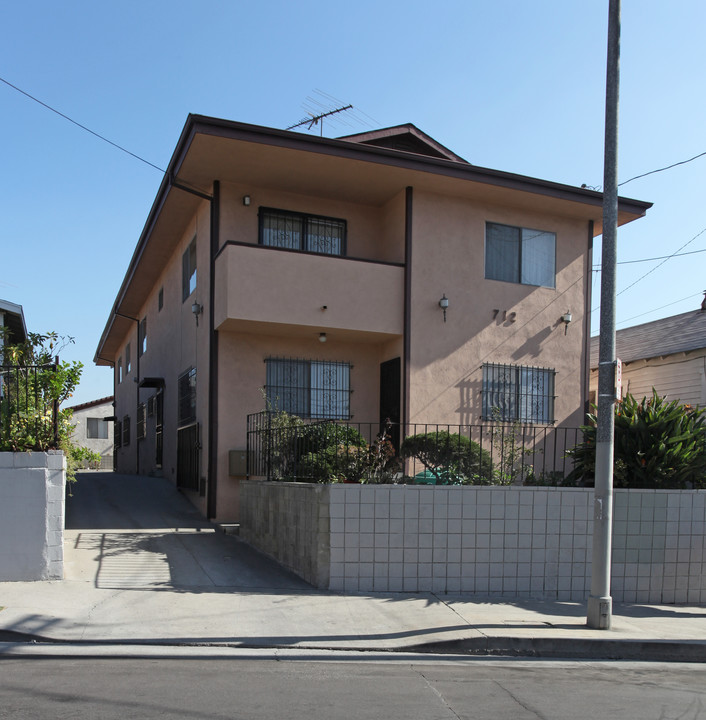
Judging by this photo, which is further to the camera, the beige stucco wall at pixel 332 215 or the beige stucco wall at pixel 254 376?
the beige stucco wall at pixel 332 215

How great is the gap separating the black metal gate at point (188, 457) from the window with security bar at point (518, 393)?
5.62m

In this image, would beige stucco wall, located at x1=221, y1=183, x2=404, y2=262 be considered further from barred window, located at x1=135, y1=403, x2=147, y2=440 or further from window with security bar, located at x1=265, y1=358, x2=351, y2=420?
barred window, located at x1=135, y1=403, x2=147, y2=440

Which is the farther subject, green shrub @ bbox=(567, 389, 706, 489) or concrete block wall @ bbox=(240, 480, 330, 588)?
green shrub @ bbox=(567, 389, 706, 489)

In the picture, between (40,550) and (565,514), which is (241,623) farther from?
(565,514)

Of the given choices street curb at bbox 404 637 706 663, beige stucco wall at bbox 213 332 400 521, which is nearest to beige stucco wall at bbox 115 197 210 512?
beige stucco wall at bbox 213 332 400 521

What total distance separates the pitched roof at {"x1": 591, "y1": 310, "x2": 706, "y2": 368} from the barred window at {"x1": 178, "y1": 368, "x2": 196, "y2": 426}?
33.7 feet

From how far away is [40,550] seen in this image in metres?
8.37

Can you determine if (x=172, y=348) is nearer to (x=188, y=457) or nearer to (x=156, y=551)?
(x=188, y=457)

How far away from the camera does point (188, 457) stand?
14688mm

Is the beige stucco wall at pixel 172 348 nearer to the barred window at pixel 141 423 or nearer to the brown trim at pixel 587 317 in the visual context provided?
the barred window at pixel 141 423

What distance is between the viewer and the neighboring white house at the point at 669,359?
1627cm

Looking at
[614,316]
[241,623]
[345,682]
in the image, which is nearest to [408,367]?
[614,316]

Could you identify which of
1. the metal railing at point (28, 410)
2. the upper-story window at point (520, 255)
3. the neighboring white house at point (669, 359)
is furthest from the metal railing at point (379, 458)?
the neighboring white house at point (669, 359)

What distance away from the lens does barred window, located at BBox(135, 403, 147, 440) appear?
2133cm
